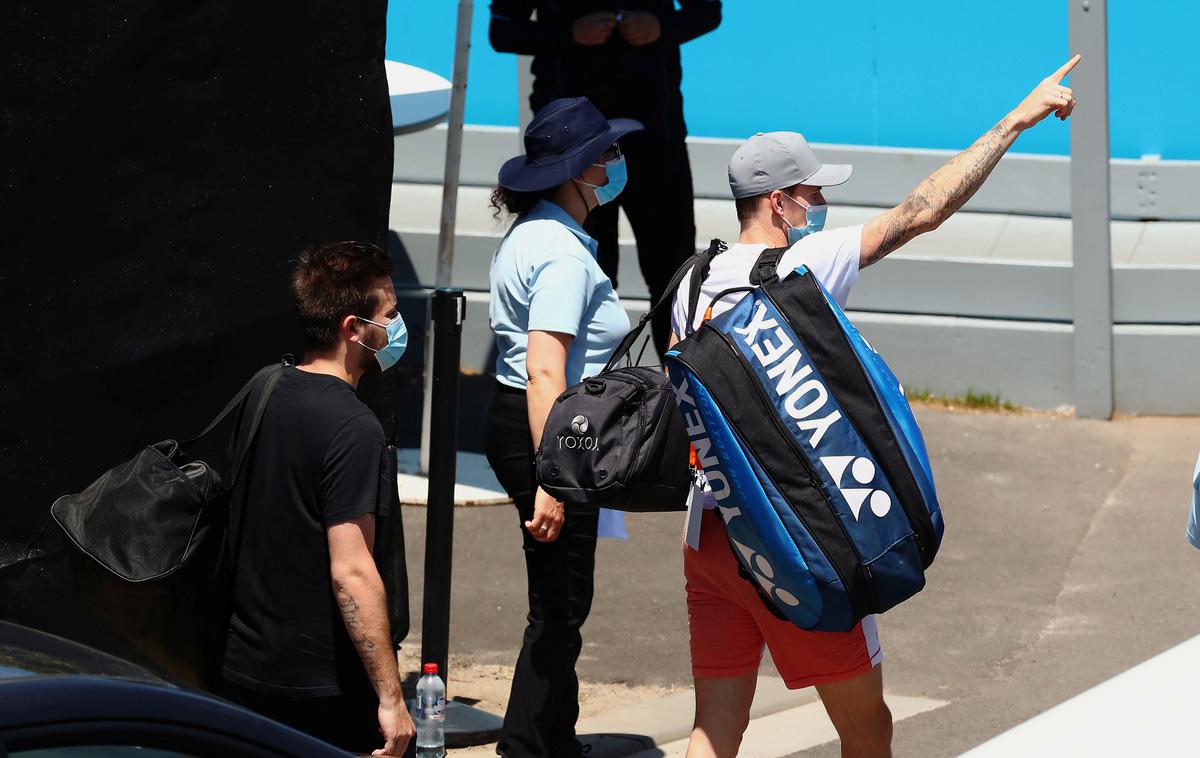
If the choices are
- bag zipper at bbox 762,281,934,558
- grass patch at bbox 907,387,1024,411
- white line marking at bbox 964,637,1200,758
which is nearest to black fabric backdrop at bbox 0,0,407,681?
bag zipper at bbox 762,281,934,558

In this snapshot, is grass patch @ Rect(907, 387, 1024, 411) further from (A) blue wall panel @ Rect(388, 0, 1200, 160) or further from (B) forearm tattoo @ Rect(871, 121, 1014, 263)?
(B) forearm tattoo @ Rect(871, 121, 1014, 263)

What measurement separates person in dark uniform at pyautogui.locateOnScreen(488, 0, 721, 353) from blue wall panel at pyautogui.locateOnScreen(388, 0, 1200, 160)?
2393 millimetres

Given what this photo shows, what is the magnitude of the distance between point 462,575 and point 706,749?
3.27 metres

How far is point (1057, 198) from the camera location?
30.4 ft

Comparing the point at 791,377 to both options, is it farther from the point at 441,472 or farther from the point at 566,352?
the point at 441,472

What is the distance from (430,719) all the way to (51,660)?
209cm

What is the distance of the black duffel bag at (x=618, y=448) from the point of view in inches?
146

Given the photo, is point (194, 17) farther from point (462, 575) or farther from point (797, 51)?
point (797, 51)

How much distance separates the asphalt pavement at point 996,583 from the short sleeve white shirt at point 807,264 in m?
2.00

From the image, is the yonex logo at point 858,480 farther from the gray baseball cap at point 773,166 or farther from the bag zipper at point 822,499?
the gray baseball cap at point 773,166

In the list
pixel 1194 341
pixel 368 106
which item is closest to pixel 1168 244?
pixel 1194 341

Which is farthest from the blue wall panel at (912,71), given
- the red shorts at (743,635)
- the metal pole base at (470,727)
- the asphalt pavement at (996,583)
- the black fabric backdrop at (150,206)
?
the red shorts at (743,635)

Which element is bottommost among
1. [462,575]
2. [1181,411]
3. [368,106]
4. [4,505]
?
[462,575]

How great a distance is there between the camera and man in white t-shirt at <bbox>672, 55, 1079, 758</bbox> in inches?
140
